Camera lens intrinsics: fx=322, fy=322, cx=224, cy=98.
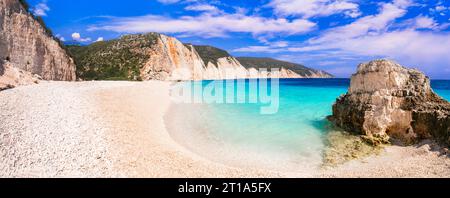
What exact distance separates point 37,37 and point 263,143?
26370mm

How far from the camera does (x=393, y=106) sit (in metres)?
10.9

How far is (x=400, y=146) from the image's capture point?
10.0m

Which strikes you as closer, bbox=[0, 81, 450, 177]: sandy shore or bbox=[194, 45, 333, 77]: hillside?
bbox=[0, 81, 450, 177]: sandy shore

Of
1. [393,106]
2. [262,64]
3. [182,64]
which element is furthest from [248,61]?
[393,106]

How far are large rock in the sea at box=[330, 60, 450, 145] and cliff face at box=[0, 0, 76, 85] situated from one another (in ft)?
72.3

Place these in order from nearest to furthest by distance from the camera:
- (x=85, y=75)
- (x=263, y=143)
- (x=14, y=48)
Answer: (x=263, y=143), (x=14, y=48), (x=85, y=75)

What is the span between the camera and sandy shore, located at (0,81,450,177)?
679 cm

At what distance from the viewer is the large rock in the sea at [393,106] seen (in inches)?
398

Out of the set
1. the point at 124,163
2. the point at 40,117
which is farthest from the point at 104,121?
the point at 124,163

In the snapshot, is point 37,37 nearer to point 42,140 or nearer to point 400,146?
point 42,140

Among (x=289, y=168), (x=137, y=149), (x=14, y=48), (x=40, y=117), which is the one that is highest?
(x=14, y=48)

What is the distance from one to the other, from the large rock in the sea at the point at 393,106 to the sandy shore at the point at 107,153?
2.88 ft

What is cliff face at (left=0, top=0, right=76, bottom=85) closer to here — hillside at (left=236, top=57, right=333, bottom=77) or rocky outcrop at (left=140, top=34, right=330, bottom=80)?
rocky outcrop at (left=140, top=34, right=330, bottom=80)

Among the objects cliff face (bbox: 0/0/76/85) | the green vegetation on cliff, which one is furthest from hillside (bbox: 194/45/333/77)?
cliff face (bbox: 0/0/76/85)
